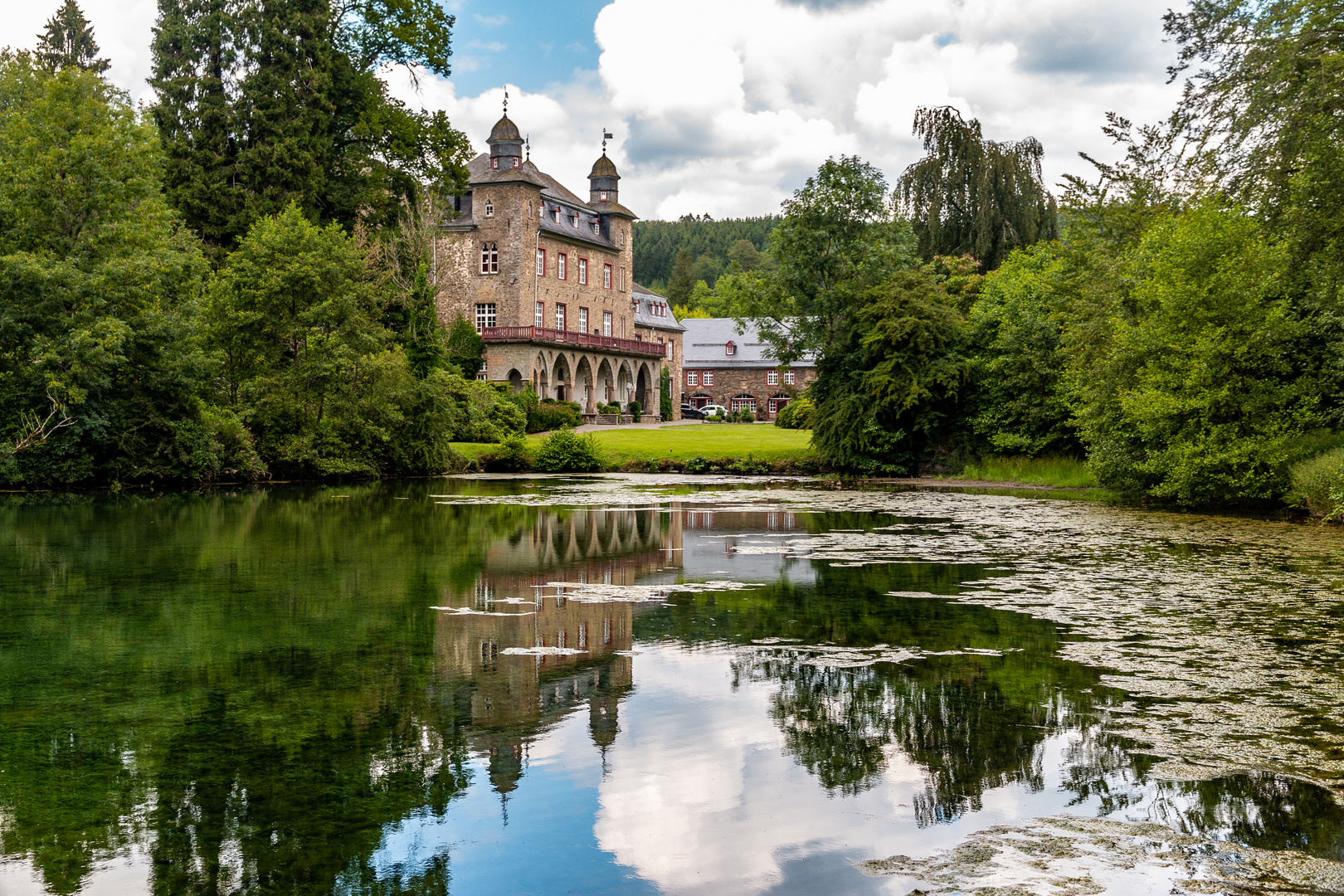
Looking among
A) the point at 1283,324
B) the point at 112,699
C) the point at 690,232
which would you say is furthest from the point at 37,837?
the point at 690,232

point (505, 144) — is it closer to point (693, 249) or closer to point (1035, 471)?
point (1035, 471)

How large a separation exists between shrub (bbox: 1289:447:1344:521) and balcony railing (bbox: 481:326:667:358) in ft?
126

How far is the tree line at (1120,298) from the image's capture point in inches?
656

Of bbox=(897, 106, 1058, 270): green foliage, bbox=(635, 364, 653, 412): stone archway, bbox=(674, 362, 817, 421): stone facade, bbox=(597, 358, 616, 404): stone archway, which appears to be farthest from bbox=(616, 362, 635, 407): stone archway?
bbox=(897, 106, 1058, 270): green foliage

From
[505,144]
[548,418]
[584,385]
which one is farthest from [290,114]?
[584,385]

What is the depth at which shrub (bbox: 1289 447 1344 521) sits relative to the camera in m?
16.6

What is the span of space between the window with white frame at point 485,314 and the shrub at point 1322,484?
136 feet

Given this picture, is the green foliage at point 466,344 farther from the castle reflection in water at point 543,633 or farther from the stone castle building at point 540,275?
the castle reflection in water at point 543,633

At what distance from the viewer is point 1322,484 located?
691 inches

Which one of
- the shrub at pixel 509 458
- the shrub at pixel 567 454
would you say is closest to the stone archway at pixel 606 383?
the shrub at pixel 509 458

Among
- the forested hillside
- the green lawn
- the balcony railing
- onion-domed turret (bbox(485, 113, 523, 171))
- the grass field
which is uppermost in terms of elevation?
the forested hillside

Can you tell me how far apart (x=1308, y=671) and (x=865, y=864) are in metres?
4.62

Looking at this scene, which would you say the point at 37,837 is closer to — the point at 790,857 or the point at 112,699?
the point at 112,699

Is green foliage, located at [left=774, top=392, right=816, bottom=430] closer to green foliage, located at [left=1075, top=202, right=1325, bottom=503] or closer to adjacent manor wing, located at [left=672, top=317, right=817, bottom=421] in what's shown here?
adjacent manor wing, located at [left=672, top=317, right=817, bottom=421]
